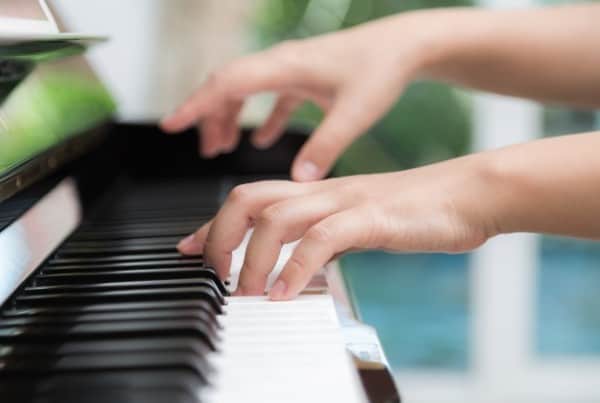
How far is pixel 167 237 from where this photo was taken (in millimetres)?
943

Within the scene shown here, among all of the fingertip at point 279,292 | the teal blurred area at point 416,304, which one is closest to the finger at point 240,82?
the fingertip at point 279,292

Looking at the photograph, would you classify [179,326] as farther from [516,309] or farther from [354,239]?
[516,309]

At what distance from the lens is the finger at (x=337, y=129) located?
3.73 ft

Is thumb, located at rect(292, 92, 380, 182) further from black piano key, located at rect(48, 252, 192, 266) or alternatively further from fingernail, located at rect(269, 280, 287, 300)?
fingernail, located at rect(269, 280, 287, 300)

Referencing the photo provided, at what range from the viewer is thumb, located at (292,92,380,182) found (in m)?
1.14

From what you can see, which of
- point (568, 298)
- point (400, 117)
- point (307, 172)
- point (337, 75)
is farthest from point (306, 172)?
point (568, 298)

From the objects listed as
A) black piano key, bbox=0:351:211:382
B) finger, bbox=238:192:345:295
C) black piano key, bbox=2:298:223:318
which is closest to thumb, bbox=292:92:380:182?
finger, bbox=238:192:345:295

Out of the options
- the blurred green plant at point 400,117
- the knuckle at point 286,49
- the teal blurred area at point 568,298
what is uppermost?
the knuckle at point 286,49

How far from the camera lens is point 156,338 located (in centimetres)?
61

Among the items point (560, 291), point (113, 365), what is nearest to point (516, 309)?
point (560, 291)

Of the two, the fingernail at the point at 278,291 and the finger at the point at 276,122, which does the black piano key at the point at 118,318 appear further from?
the finger at the point at 276,122

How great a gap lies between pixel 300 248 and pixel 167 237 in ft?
0.82

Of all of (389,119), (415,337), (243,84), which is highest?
(243,84)

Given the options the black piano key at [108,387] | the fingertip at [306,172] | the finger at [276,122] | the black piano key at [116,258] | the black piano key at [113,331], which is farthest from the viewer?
the finger at [276,122]
